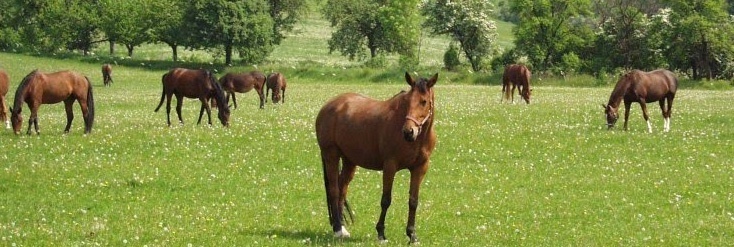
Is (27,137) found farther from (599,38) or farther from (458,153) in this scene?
(599,38)

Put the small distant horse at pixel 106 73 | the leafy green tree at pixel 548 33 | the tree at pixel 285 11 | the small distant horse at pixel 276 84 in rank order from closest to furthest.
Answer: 1. the small distant horse at pixel 276 84
2. the small distant horse at pixel 106 73
3. the leafy green tree at pixel 548 33
4. the tree at pixel 285 11

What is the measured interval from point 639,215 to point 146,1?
8481 centimetres

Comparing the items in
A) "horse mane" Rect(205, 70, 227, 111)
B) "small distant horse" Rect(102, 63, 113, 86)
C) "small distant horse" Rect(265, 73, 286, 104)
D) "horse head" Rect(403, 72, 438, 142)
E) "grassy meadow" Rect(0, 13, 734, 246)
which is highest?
"horse head" Rect(403, 72, 438, 142)

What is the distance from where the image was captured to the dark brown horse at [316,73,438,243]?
10430 mm

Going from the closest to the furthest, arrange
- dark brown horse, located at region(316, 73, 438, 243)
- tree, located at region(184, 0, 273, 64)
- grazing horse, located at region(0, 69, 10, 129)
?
dark brown horse, located at region(316, 73, 438, 243) → grazing horse, located at region(0, 69, 10, 129) → tree, located at region(184, 0, 273, 64)

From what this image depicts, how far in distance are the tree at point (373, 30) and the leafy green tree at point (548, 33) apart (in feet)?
56.3

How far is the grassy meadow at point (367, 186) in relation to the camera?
12055 mm

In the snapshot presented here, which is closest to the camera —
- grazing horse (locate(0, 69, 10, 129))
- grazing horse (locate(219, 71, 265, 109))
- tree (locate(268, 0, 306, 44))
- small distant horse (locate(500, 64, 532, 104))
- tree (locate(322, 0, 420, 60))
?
grazing horse (locate(0, 69, 10, 129))

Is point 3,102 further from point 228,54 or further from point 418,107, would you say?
point 228,54

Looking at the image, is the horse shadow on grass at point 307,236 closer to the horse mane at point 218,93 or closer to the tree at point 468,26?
the horse mane at point 218,93

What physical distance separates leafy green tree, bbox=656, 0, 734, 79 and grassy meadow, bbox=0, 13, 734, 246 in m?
43.9

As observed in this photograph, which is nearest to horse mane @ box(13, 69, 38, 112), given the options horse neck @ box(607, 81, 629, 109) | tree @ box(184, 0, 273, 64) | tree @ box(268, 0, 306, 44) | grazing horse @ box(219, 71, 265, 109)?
grazing horse @ box(219, 71, 265, 109)

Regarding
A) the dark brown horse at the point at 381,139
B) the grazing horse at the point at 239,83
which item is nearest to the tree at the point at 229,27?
the grazing horse at the point at 239,83

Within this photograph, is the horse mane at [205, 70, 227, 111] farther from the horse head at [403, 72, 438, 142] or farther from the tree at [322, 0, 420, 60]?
the tree at [322, 0, 420, 60]
